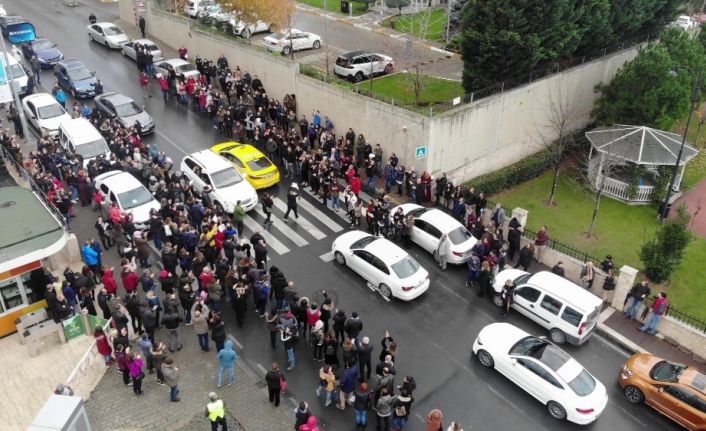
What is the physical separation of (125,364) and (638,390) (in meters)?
12.7

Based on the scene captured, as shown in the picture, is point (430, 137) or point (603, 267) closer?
point (603, 267)

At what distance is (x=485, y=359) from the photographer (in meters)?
16.0

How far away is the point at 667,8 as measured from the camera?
33656 mm

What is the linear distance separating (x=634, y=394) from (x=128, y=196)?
16.9 meters

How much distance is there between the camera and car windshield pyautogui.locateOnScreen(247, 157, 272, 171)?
23703 mm

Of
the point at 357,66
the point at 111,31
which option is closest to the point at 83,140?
the point at 357,66

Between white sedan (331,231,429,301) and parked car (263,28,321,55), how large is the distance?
66.3ft

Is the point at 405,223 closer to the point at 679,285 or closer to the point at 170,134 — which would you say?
the point at 679,285

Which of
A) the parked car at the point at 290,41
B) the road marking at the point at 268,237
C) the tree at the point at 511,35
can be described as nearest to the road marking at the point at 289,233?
the road marking at the point at 268,237

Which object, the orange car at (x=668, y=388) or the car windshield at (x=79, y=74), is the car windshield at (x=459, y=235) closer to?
the orange car at (x=668, y=388)

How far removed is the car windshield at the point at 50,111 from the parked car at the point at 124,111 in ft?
5.65

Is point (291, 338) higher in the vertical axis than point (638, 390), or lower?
higher

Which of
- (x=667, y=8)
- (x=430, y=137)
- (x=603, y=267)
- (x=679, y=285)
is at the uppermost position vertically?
(x=667, y=8)

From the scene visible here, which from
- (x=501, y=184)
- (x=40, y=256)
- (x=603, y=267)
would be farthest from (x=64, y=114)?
(x=603, y=267)
